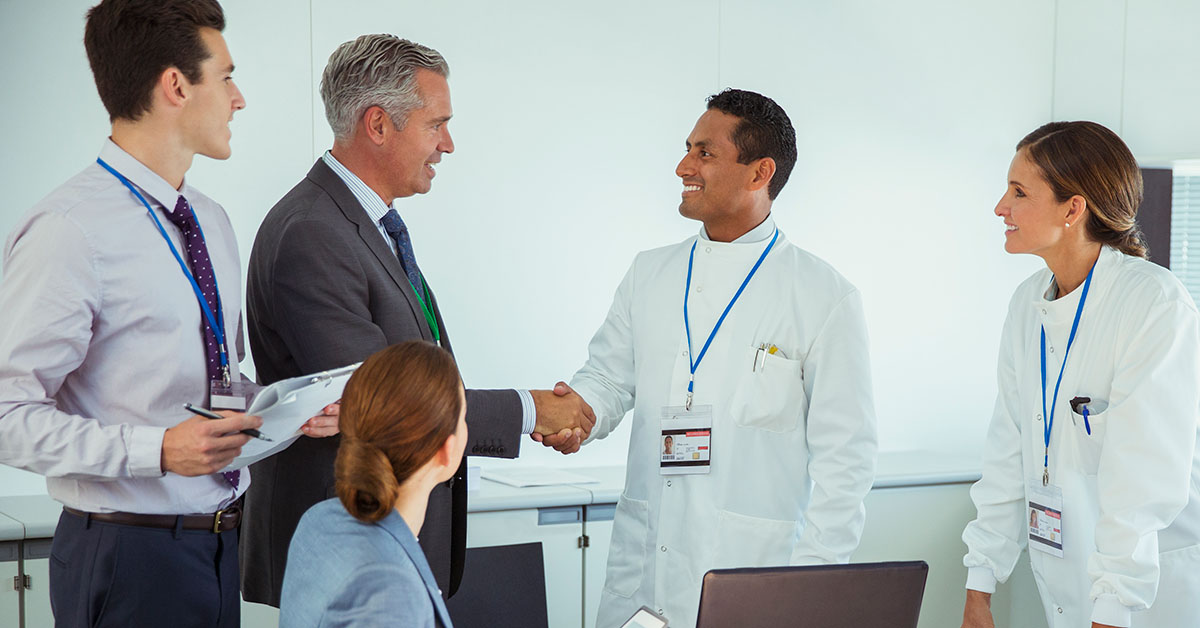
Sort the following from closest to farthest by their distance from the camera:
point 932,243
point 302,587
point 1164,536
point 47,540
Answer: point 302,587 → point 1164,536 → point 47,540 → point 932,243

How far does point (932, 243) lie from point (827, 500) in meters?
2.54

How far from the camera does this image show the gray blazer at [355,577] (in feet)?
4.29

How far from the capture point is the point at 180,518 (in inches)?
70.3

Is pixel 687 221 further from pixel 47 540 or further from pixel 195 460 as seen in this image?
pixel 195 460

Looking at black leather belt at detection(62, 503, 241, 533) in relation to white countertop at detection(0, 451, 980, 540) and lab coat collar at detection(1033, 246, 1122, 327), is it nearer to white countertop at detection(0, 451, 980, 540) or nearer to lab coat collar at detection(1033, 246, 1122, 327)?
white countertop at detection(0, 451, 980, 540)

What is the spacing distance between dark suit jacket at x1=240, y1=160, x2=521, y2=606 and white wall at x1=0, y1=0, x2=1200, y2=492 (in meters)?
1.33

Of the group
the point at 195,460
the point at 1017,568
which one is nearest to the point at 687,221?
the point at 1017,568

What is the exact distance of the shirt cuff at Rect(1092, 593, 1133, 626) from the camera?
2107 millimetres

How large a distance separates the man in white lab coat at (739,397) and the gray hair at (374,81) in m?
0.75

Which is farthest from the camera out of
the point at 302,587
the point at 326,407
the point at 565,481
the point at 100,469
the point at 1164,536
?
the point at 565,481

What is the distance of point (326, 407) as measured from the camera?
6.29ft

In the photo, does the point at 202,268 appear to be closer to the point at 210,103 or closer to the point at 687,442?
the point at 210,103

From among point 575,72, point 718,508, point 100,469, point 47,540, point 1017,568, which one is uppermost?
point 575,72

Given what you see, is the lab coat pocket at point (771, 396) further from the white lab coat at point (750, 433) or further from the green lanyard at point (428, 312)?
the green lanyard at point (428, 312)
